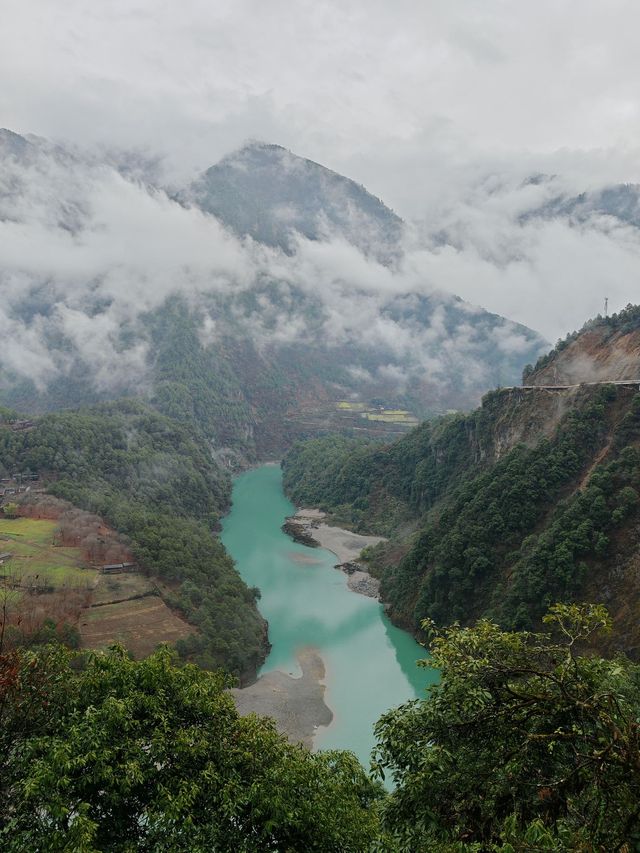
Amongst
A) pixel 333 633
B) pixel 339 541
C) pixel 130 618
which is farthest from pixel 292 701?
pixel 339 541

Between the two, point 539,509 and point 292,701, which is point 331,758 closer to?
point 292,701

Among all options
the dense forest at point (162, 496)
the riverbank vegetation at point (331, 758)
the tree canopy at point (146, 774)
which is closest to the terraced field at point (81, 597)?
the dense forest at point (162, 496)

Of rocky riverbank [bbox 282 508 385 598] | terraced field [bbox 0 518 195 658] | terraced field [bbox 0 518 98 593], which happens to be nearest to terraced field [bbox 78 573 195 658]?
terraced field [bbox 0 518 195 658]

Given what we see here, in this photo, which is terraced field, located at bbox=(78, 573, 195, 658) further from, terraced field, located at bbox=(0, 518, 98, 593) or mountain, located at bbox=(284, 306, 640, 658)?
mountain, located at bbox=(284, 306, 640, 658)

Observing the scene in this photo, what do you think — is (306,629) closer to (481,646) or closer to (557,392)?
(557,392)

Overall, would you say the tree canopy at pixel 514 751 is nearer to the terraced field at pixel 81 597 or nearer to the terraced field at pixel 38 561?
the terraced field at pixel 81 597

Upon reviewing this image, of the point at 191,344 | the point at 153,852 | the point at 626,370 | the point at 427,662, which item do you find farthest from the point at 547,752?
the point at 191,344
